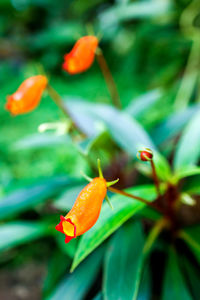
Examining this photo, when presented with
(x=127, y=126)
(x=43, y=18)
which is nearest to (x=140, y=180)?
(x=127, y=126)

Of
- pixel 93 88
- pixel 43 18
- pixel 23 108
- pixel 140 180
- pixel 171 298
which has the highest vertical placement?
pixel 43 18

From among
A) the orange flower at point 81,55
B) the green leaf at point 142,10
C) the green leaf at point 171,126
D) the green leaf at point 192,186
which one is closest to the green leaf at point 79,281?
the green leaf at point 192,186

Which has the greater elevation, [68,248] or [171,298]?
[68,248]

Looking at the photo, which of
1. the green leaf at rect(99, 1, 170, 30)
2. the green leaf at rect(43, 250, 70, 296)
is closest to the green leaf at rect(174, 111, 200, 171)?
the green leaf at rect(43, 250, 70, 296)

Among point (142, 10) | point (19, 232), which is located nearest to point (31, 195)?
point (19, 232)

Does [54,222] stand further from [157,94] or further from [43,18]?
[43,18]

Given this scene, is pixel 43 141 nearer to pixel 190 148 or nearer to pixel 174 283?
pixel 190 148
